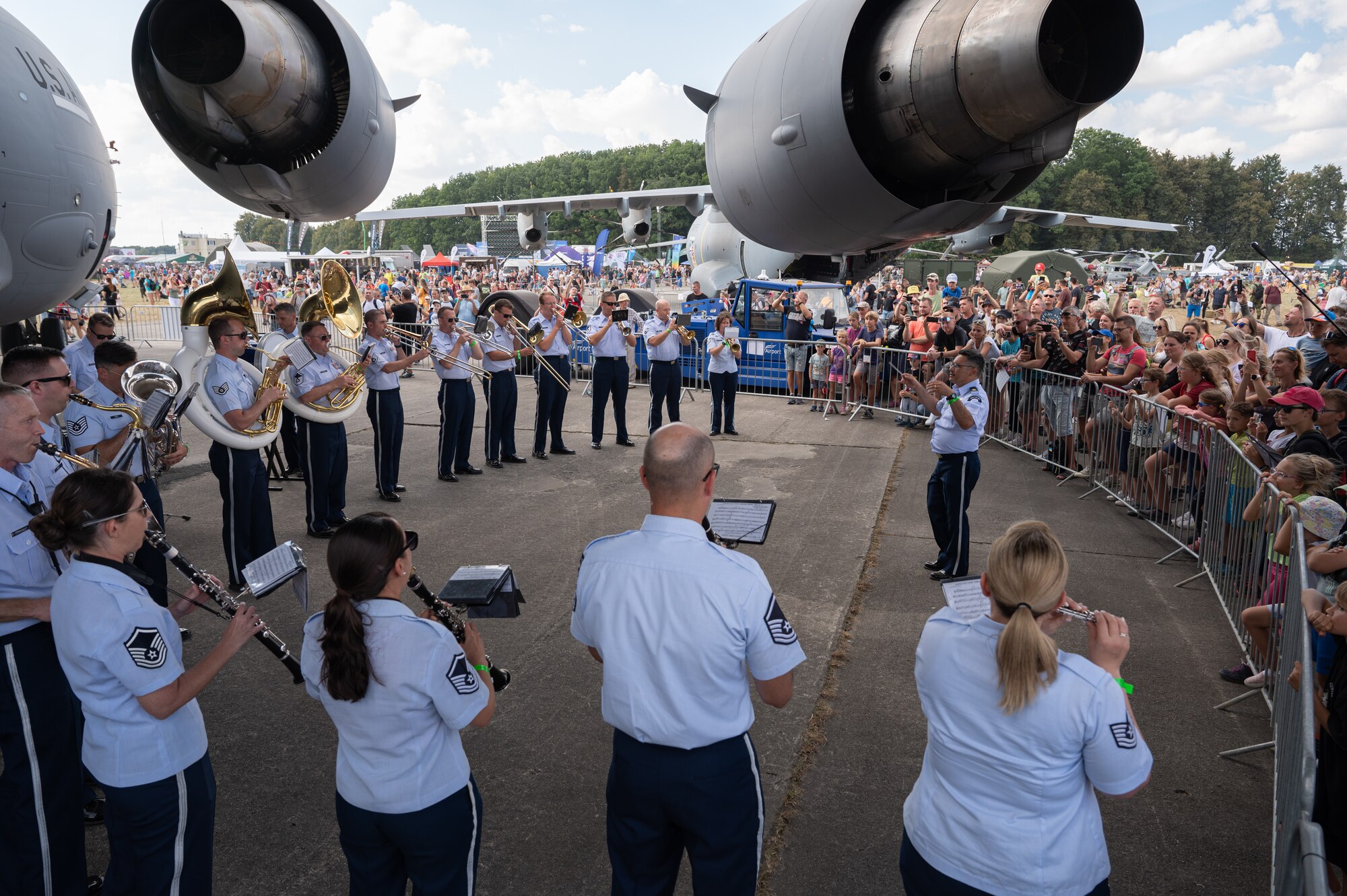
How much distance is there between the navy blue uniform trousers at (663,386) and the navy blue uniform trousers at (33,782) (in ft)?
27.5

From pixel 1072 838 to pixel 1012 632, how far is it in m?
0.56

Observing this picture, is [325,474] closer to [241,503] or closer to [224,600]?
[241,503]

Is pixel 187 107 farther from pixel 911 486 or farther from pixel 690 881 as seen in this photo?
pixel 911 486

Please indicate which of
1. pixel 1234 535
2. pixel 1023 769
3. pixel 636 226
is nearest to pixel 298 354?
pixel 1023 769

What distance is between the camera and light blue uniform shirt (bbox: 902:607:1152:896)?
78.8 inches

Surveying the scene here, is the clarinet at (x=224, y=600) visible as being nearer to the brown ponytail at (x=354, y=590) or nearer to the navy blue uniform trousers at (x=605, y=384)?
the brown ponytail at (x=354, y=590)

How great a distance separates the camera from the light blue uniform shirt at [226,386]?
19.5ft

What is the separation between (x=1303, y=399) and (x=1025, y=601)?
14.7 ft

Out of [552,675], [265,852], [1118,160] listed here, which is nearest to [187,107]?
[265,852]

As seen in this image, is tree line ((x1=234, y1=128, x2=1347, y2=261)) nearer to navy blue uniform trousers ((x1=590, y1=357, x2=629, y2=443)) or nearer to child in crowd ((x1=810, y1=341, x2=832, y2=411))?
child in crowd ((x1=810, y1=341, x2=832, y2=411))

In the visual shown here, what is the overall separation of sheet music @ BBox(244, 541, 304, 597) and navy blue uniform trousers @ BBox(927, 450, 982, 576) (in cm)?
497

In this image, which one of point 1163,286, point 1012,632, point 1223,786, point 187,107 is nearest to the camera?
point 1012,632

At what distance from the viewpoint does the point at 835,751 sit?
414 centimetres

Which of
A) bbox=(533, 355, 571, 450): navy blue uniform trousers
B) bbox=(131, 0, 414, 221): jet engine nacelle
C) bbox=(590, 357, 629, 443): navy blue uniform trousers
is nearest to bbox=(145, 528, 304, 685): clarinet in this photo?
bbox=(131, 0, 414, 221): jet engine nacelle
